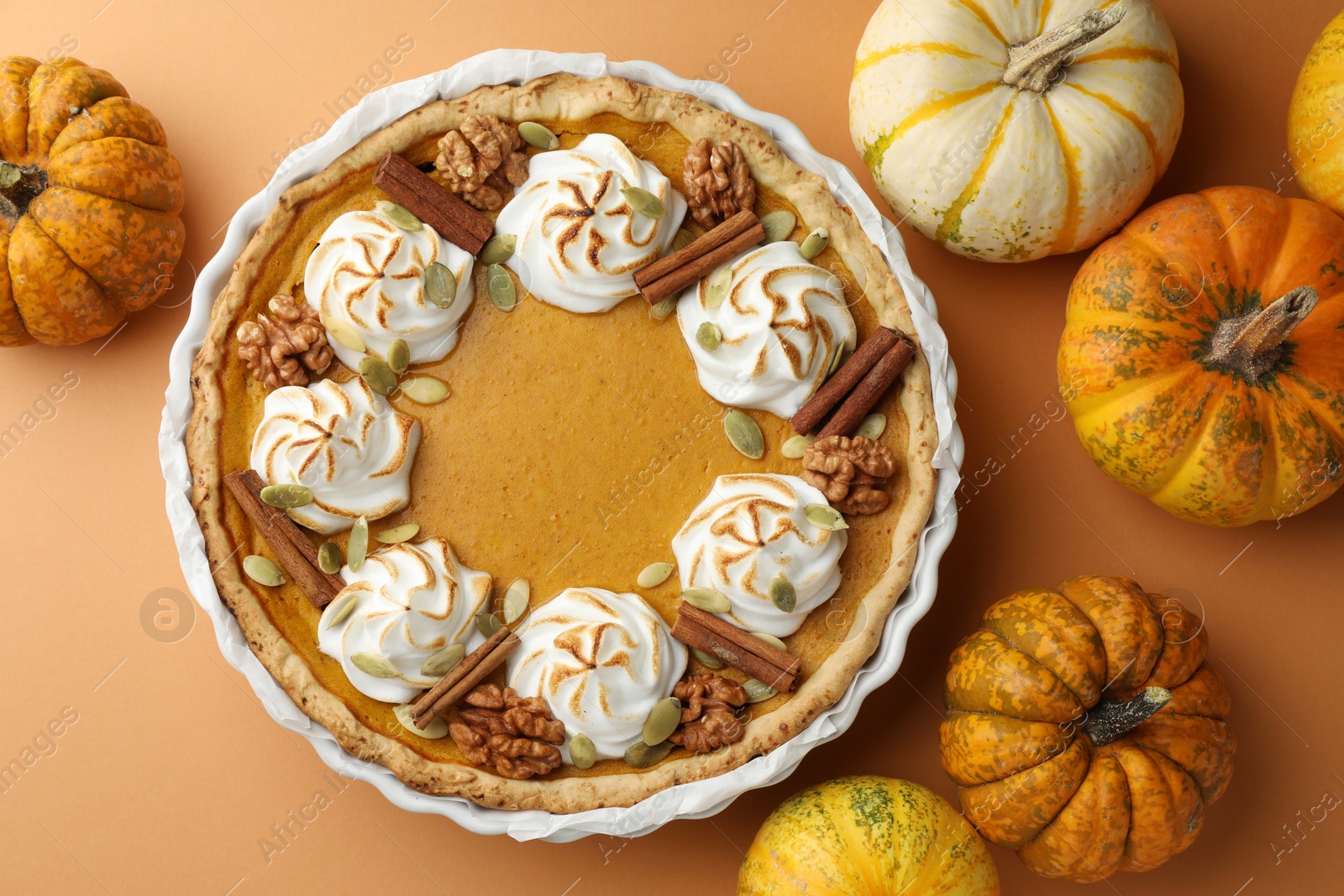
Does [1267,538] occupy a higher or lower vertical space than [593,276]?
lower

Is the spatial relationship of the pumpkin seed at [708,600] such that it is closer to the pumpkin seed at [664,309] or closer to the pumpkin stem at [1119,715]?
the pumpkin seed at [664,309]

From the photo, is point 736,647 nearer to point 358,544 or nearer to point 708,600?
point 708,600


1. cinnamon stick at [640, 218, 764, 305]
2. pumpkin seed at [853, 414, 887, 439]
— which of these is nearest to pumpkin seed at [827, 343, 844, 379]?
pumpkin seed at [853, 414, 887, 439]

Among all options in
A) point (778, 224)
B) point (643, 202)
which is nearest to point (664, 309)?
point (643, 202)

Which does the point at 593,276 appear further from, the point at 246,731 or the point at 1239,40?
the point at 1239,40

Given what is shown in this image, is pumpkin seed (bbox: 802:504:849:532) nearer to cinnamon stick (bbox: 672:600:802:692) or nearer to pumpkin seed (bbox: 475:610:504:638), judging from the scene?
cinnamon stick (bbox: 672:600:802:692)

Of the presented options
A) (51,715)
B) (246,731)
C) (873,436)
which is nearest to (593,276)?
(873,436)

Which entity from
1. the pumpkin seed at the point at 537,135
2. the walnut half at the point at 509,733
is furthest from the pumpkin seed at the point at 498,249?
the walnut half at the point at 509,733
